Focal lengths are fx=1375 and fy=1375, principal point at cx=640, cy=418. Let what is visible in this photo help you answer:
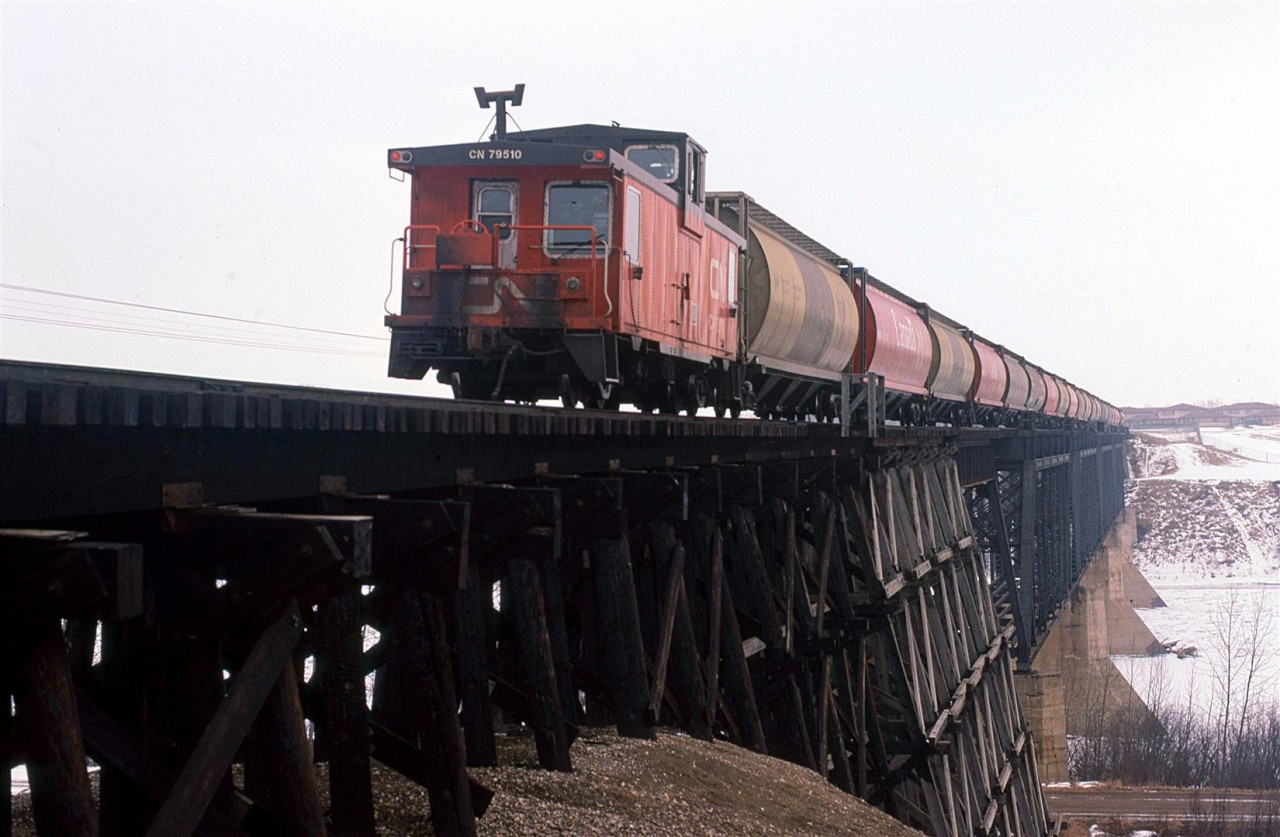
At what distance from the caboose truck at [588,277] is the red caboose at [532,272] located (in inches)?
0.5

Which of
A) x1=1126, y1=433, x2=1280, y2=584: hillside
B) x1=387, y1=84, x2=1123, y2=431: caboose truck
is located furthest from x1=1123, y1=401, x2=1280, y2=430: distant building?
x1=387, y1=84, x2=1123, y2=431: caboose truck

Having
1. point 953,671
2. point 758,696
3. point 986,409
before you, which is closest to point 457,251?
point 758,696

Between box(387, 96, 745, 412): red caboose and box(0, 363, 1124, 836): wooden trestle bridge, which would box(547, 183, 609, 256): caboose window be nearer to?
box(387, 96, 745, 412): red caboose

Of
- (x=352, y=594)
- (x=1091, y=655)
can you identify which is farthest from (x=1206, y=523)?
(x=352, y=594)

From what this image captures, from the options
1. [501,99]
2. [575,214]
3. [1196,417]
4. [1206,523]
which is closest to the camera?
[575,214]

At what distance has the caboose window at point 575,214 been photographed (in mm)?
12444

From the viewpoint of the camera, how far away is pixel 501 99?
14.3 metres

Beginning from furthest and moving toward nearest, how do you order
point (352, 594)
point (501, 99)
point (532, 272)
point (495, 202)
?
point (501, 99)
point (495, 202)
point (532, 272)
point (352, 594)

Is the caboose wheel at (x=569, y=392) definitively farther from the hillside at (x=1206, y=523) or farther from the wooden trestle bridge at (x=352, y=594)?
the hillside at (x=1206, y=523)

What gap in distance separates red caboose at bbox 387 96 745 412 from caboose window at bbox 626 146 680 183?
3.10 feet

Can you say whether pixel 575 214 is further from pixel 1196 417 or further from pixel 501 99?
pixel 1196 417

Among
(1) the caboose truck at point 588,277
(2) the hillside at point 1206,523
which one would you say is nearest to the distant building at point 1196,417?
(2) the hillside at point 1206,523

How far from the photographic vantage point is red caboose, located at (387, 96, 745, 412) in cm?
1213

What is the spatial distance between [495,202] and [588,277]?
1.35 meters
